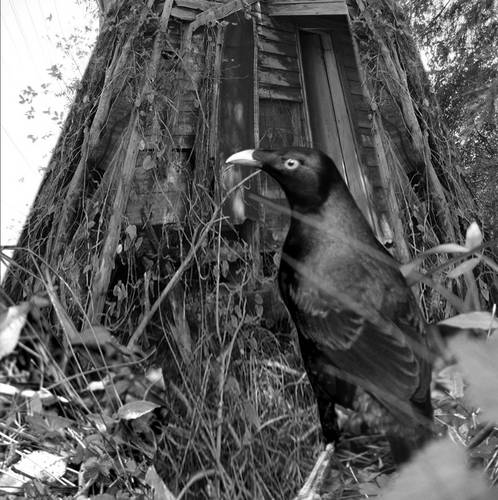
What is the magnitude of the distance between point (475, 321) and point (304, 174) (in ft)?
1.85

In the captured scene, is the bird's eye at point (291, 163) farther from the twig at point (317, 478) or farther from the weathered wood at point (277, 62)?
the weathered wood at point (277, 62)

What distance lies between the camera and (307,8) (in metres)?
2.86

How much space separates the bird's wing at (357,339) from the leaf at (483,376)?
2.13 ft

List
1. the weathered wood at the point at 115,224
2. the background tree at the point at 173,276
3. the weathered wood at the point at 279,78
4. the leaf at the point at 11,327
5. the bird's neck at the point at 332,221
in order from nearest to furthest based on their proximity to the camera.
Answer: the leaf at the point at 11,327 < the bird's neck at the point at 332,221 < the background tree at the point at 173,276 < the weathered wood at the point at 115,224 < the weathered wood at the point at 279,78

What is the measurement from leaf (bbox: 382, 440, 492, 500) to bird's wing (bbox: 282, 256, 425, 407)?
635 millimetres

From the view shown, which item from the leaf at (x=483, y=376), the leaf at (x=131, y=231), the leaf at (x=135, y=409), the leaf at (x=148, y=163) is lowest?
the leaf at (x=135, y=409)

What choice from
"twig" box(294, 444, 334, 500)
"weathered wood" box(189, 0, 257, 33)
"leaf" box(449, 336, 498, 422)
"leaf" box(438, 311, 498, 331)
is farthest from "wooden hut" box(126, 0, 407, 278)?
"leaf" box(449, 336, 498, 422)

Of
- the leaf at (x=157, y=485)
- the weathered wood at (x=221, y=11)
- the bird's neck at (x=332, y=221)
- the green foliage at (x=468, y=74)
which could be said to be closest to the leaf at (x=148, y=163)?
the weathered wood at (x=221, y=11)

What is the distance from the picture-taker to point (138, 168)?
2.65 metres

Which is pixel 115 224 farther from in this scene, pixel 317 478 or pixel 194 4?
pixel 317 478

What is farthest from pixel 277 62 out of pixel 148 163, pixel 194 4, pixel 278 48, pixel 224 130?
pixel 148 163

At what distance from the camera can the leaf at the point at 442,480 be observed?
0.47 meters

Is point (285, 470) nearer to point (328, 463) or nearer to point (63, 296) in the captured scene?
point (328, 463)

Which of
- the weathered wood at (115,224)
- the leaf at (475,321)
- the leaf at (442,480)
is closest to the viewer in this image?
the leaf at (442,480)
